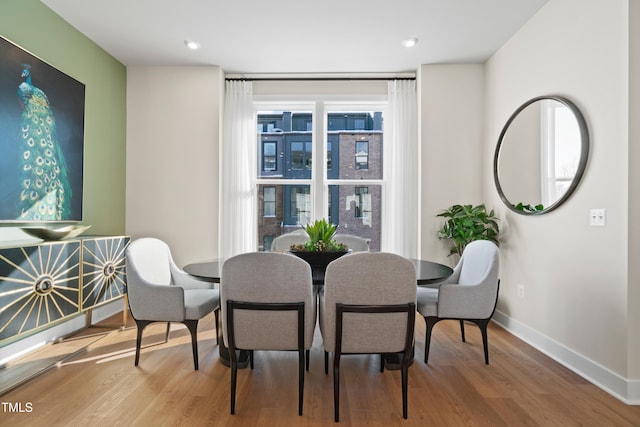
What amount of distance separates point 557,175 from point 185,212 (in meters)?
3.62

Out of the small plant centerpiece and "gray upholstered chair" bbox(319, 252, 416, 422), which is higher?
the small plant centerpiece

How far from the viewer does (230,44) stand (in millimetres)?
3463

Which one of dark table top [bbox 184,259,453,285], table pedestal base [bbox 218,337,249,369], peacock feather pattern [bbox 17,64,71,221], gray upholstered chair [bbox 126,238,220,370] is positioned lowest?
table pedestal base [bbox 218,337,249,369]

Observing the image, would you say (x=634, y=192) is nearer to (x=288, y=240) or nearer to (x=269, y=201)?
(x=288, y=240)

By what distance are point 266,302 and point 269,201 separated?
2623 mm

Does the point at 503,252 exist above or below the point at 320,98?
below

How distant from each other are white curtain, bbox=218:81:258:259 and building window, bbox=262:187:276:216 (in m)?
0.23

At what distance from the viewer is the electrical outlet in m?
2.17

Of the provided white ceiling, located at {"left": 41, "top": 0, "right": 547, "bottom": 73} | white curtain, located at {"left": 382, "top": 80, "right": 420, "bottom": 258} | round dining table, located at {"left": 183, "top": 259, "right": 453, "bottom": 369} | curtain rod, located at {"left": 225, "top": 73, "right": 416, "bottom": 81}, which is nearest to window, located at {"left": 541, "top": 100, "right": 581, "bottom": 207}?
Answer: white ceiling, located at {"left": 41, "top": 0, "right": 547, "bottom": 73}

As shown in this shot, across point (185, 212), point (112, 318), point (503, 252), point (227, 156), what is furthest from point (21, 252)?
point (503, 252)

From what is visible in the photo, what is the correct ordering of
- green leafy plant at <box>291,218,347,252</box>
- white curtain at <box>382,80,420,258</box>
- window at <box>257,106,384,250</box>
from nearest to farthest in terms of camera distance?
green leafy plant at <box>291,218,347,252</box> → white curtain at <box>382,80,420,258</box> → window at <box>257,106,384,250</box>

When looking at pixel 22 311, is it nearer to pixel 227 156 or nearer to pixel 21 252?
pixel 21 252

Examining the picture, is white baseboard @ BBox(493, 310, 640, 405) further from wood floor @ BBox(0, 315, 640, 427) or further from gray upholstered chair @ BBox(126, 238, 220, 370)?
gray upholstered chair @ BBox(126, 238, 220, 370)

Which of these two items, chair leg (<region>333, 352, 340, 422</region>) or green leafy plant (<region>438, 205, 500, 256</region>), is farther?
green leafy plant (<region>438, 205, 500, 256</region>)
